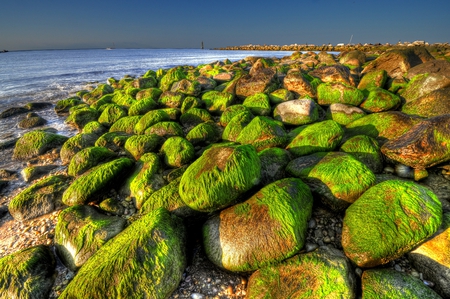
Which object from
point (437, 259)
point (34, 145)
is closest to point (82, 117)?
point (34, 145)

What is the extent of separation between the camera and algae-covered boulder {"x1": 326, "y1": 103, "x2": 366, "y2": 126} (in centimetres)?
529

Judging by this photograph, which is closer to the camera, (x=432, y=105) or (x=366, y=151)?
(x=366, y=151)

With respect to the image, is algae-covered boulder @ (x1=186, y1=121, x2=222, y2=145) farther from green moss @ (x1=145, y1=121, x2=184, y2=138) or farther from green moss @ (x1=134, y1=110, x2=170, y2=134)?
green moss @ (x1=134, y1=110, x2=170, y2=134)

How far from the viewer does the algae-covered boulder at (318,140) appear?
3.93 meters

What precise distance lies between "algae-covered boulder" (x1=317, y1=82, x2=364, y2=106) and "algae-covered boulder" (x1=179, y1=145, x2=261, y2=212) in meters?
4.01

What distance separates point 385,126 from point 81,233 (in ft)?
18.8

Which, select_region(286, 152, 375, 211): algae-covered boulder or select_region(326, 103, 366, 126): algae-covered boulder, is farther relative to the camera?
select_region(326, 103, 366, 126): algae-covered boulder

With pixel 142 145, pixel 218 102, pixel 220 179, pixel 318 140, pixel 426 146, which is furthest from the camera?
pixel 218 102

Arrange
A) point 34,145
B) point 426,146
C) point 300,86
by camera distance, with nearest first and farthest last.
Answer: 1. point 426,146
2. point 34,145
3. point 300,86

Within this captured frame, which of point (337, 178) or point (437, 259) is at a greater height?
point (337, 178)

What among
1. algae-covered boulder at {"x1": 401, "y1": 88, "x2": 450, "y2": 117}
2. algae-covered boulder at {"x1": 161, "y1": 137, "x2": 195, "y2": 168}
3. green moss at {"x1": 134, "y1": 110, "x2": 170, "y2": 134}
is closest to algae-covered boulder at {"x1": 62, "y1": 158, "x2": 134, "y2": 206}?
algae-covered boulder at {"x1": 161, "y1": 137, "x2": 195, "y2": 168}

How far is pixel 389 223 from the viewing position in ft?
7.98

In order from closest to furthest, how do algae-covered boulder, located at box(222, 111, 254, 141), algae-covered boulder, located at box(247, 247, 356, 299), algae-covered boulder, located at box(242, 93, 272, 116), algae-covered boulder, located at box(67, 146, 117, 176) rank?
1. algae-covered boulder, located at box(247, 247, 356, 299)
2. algae-covered boulder, located at box(67, 146, 117, 176)
3. algae-covered boulder, located at box(222, 111, 254, 141)
4. algae-covered boulder, located at box(242, 93, 272, 116)

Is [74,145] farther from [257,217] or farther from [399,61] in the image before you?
[399,61]
